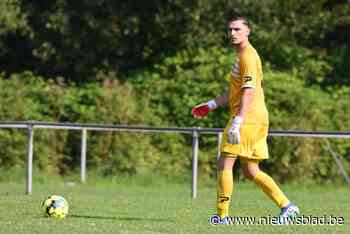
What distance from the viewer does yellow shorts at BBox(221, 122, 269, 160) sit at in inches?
429

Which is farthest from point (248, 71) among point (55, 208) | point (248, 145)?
point (55, 208)

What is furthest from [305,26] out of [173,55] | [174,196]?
[174,196]

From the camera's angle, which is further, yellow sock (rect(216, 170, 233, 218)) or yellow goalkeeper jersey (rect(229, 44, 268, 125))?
yellow sock (rect(216, 170, 233, 218))

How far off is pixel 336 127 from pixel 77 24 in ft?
22.5

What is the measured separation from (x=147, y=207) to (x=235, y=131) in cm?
335

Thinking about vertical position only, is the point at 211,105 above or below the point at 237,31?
below

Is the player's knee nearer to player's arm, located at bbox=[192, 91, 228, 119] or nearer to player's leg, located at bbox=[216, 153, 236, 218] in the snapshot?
player's leg, located at bbox=[216, 153, 236, 218]

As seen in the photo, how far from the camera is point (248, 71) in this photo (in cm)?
1080

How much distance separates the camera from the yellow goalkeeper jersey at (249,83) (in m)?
10.8

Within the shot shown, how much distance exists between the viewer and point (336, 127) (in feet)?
71.5

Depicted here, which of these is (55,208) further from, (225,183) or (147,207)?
(147,207)

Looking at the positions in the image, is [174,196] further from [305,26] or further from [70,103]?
[305,26]

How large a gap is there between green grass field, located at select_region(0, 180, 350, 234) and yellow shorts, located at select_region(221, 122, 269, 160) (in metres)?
0.77

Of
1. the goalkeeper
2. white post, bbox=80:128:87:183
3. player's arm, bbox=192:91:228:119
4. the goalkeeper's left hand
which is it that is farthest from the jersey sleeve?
white post, bbox=80:128:87:183
